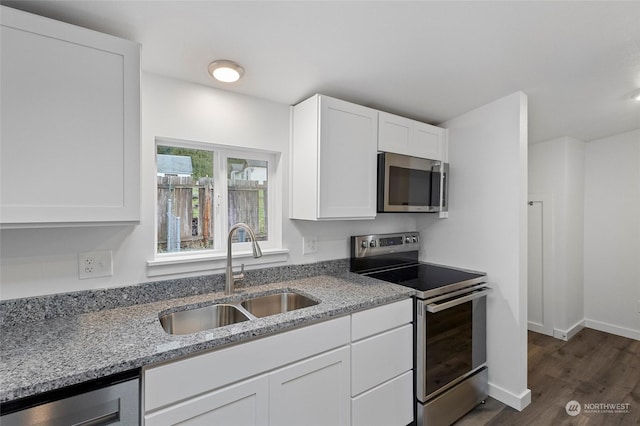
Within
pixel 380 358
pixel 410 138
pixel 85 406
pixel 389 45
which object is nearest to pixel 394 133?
pixel 410 138

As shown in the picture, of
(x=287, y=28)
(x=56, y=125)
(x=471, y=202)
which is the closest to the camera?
(x=56, y=125)

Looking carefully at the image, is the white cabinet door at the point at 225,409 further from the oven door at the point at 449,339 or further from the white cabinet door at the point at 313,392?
the oven door at the point at 449,339

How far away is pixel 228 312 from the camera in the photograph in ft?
5.39

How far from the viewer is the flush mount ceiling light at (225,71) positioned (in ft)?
4.98

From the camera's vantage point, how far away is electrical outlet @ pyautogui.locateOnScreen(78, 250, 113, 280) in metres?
1.41

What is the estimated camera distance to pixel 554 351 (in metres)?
2.90

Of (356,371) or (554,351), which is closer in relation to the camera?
(356,371)

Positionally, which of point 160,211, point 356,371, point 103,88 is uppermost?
point 103,88

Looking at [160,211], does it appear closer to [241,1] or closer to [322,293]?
[322,293]

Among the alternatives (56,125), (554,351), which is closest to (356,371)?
(56,125)

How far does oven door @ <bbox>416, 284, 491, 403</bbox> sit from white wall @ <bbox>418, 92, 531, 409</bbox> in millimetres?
138

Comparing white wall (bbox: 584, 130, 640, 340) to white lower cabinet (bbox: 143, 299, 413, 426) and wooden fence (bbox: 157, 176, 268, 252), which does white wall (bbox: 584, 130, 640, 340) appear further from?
wooden fence (bbox: 157, 176, 268, 252)

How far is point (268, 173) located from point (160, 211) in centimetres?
71

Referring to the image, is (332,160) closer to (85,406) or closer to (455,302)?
(455,302)
